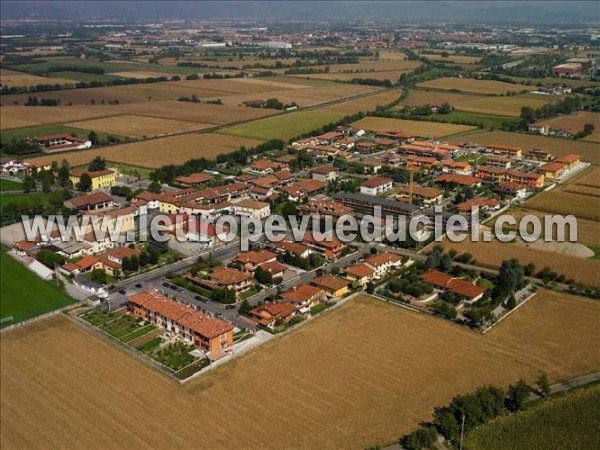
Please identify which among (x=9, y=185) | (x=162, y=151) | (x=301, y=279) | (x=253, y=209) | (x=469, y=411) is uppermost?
(x=162, y=151)

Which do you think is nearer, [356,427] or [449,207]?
[356,427]

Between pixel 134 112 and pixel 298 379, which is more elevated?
pixel 134 112

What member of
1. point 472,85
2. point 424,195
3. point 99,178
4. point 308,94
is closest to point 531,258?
point 424,195

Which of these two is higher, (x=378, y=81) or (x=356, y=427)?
(x=378, y=81)

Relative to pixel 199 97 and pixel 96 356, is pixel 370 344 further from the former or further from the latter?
pixel 199 97

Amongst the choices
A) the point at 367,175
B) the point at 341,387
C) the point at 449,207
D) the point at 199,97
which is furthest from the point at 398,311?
the point at 199,97

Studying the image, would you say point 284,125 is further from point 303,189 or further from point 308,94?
point 303,189
